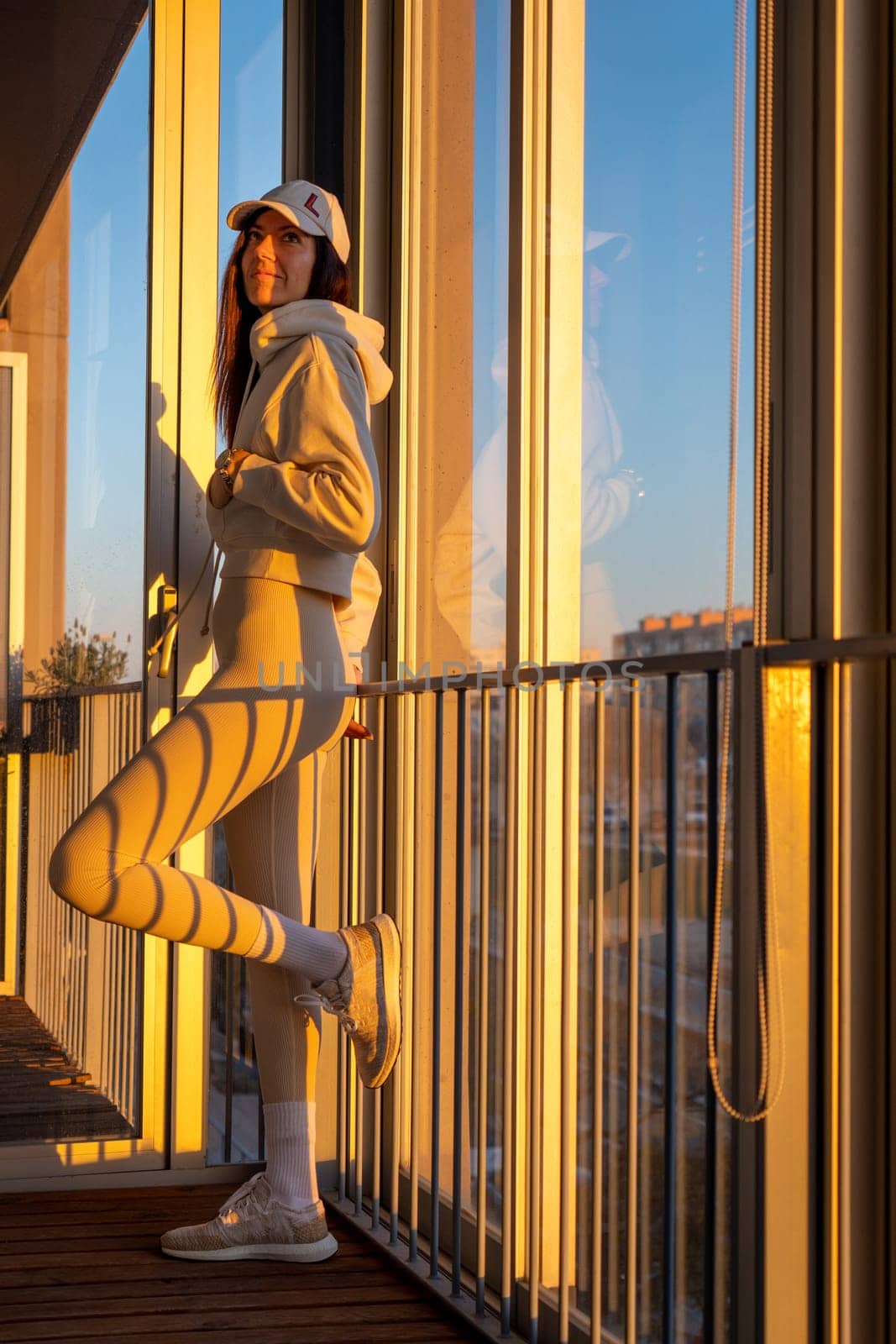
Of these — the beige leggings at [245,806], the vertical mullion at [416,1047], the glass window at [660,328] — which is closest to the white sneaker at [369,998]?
the beige leggings at [245,806]

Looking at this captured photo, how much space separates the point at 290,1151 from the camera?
7.59 feet

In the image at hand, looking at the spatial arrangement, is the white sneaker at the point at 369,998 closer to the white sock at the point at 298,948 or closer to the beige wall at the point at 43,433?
the white sock at the point at 298,948

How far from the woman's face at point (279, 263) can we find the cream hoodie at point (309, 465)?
0.06 metres

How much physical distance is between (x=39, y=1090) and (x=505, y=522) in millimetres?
1477

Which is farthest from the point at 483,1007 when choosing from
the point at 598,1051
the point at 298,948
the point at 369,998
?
the point at 598,1051

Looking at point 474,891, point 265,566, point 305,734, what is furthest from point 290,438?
point 474,891

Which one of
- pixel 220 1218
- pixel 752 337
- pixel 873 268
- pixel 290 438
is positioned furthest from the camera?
pixel 220 1218

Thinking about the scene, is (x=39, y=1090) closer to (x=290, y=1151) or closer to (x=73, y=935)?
(x=73, y=935)

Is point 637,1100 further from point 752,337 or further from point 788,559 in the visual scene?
point 752,337

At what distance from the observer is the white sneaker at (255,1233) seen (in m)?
2.33

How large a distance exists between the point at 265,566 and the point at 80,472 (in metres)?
0.88

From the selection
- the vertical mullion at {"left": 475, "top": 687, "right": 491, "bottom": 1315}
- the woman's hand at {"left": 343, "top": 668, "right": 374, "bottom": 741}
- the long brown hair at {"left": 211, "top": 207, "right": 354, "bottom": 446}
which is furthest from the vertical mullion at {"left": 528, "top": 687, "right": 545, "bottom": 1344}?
the long brown hair at {"left": 211, "top": 207, "right": 354, "bottom": 446}

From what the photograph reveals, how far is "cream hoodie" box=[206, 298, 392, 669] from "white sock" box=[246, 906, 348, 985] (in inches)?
17.4

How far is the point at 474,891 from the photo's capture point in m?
2.48
